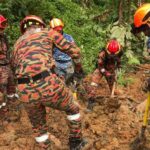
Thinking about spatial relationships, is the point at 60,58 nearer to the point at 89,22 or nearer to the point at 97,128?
the point at 97,128

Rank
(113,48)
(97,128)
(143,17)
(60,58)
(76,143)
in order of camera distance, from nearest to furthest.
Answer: (143,17) → (76,143) → (97,128) → (113,48) → (60,58)

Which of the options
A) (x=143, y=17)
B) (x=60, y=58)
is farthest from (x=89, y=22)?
(x=143, y=17)

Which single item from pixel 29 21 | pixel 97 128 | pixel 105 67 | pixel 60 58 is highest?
pixel 29 21

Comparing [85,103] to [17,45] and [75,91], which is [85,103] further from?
[17,45]

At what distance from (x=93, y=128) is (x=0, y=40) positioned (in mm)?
2786

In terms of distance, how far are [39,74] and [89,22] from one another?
9688 mm

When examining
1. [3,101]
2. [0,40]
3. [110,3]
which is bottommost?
[3,101]

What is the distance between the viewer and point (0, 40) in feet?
24.5

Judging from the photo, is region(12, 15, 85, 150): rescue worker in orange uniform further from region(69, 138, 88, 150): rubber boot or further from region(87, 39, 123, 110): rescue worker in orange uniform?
region(87, 39, 123, 110): rescue worker in orange uniform

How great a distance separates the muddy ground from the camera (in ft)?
22.5

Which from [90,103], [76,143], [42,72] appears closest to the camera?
[42,72]

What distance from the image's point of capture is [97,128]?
7598 mm

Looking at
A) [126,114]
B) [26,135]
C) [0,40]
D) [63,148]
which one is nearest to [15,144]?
[26,135]

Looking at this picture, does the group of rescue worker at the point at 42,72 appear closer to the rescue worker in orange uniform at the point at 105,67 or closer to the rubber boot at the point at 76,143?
the rubber boot at the point at 76,143
